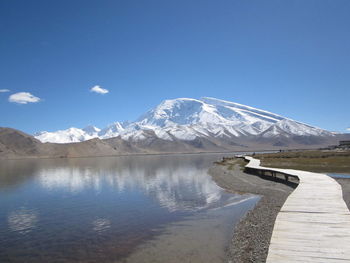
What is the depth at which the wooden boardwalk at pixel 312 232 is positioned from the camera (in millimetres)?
8875

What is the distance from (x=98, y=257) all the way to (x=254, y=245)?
302 inches

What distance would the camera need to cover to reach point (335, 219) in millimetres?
12516

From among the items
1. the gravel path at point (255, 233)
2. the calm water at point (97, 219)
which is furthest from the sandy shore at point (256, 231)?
the calm water at point (97, 219)

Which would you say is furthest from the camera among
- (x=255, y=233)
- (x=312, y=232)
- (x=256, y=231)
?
(x=256, y=231)

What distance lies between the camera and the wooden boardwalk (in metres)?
8.88

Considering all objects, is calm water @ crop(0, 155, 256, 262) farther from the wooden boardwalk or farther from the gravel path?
the wooden boardwalk

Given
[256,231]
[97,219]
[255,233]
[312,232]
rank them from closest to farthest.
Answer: [312,232] → [255,233] → [256,231] → [97,219]

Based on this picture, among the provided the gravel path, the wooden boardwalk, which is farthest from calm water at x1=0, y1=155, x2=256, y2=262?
the wooden boardwalk

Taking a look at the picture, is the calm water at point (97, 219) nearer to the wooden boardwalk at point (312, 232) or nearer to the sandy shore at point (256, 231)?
the sandy shore at point (256, 231)

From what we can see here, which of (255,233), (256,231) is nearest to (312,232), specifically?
(255,233)

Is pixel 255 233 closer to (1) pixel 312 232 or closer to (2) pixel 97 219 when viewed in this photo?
(1) pixel 312 232

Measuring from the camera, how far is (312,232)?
10953 mm

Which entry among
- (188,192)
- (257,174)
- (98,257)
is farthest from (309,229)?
(257,174)

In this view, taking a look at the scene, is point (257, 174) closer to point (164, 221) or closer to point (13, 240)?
point (164, 221)
